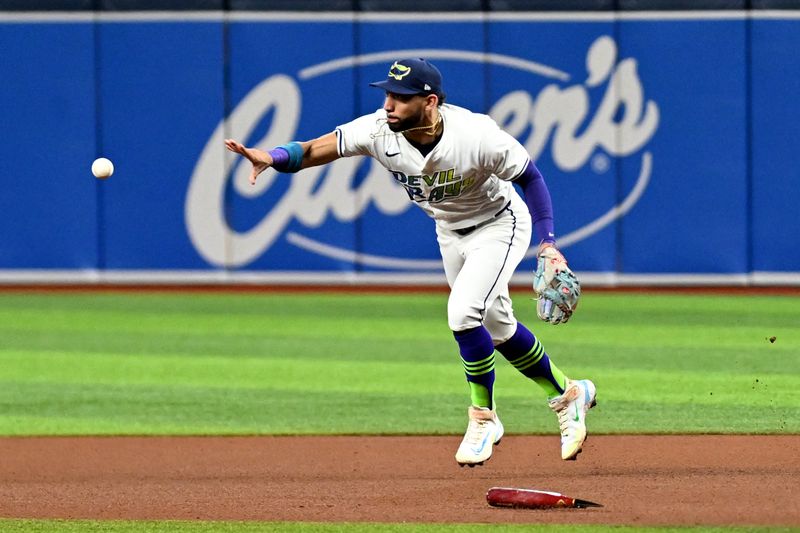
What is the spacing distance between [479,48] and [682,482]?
948cm

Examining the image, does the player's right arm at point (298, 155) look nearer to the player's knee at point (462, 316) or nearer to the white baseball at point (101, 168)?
the player's knee at point (462, 316)

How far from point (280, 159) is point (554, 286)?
1316 millimetres

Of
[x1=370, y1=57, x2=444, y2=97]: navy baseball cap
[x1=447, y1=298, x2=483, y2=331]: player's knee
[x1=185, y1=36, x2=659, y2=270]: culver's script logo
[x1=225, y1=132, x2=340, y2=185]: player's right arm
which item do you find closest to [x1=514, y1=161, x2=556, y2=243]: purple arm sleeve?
[x1=447, y1=298, x2=483, y2=331]: player's knee

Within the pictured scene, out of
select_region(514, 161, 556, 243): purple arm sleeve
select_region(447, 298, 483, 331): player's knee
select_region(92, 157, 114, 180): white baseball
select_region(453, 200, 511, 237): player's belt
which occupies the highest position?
select_region(92, 157, 114, 180): white baseball

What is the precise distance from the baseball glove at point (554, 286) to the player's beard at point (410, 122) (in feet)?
2.52

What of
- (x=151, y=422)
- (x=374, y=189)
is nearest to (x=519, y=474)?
(x=151, y=422)

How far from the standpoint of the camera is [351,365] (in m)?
10.5

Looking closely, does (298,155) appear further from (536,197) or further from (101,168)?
(101,168)

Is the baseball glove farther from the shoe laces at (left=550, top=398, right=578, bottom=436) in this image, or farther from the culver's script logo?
the culver's script logo

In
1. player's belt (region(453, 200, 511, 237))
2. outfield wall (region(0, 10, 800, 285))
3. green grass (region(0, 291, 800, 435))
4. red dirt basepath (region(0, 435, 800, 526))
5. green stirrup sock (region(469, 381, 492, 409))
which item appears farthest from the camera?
outfield wall (region(0, 10, 800, 285))

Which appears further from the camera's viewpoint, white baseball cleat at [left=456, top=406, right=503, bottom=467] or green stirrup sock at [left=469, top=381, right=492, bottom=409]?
green stirrup sock at [left=469, top=381, right=492, bottom=409]

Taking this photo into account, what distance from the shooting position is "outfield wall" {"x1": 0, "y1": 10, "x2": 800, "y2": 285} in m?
15.0

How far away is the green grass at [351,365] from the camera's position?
27.9ft

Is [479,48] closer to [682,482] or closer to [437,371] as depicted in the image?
[437,371]
